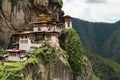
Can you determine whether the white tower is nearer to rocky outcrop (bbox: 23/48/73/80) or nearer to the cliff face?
the cliff face

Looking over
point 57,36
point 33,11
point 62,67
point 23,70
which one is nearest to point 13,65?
point 23,70

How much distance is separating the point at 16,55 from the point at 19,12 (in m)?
21.3

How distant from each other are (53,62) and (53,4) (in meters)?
33.3

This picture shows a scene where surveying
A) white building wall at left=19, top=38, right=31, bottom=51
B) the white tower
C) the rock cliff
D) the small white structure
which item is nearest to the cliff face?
the rock cliff

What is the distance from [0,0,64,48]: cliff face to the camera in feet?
314

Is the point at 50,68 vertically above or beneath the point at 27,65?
beneath

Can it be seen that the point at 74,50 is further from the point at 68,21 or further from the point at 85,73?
the point at 68,21

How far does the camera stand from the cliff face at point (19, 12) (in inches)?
3766

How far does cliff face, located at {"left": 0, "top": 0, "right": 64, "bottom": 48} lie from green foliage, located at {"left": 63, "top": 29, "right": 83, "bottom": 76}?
15454 millimetres

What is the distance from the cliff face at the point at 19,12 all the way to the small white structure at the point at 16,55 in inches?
460

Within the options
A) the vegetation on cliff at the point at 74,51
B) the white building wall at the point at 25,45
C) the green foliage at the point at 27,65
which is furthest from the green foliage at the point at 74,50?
the white building wall at the point at 25,45

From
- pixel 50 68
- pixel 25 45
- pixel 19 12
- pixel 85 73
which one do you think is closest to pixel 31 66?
pixel 50 68

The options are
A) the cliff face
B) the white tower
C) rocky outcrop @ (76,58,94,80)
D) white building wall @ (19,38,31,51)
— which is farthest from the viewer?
the white tower

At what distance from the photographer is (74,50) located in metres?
91.0
